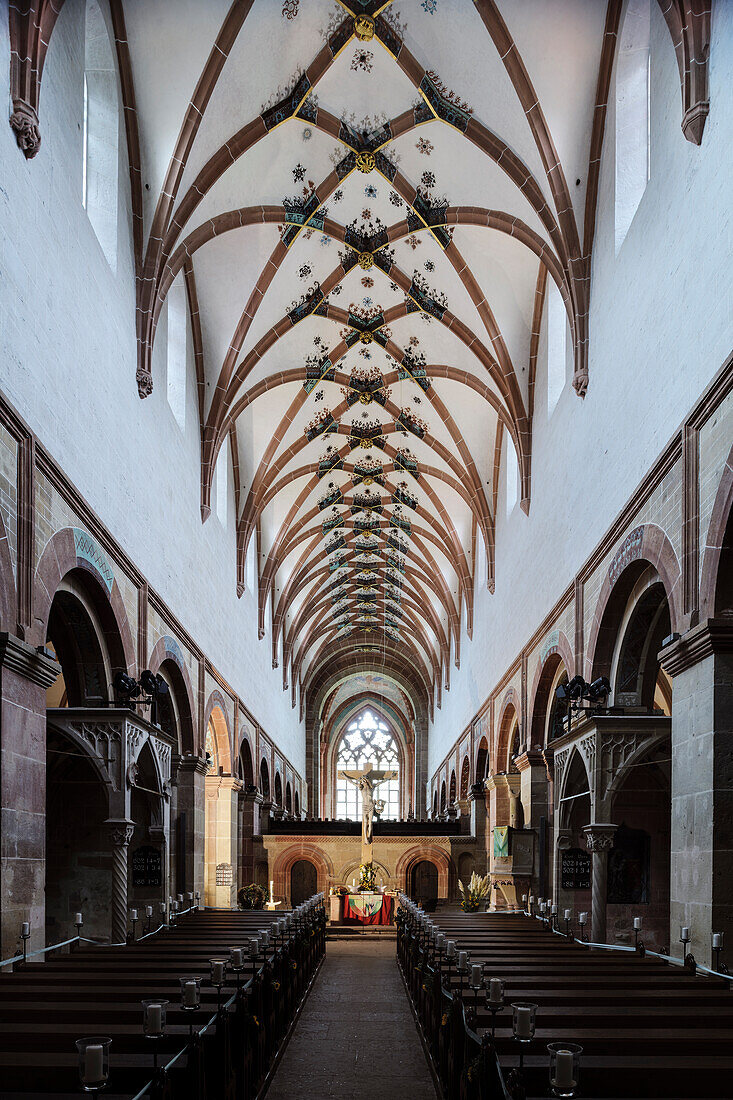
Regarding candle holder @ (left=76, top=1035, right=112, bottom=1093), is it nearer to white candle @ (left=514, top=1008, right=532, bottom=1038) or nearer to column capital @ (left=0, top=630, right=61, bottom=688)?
white candle @ (left=514, top=1008, right=532, bottom=1038)

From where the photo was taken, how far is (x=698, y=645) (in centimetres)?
936

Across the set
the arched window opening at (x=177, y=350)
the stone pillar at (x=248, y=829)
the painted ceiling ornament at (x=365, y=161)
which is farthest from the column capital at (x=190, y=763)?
the painted ceiling ornament at (x=365, y=161)

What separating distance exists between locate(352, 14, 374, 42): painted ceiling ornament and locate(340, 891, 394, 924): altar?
70.9 ft

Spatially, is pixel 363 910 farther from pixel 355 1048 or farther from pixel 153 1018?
pixel 153 1018

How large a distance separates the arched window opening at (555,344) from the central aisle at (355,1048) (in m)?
9.56

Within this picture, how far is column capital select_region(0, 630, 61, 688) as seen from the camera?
8988mm

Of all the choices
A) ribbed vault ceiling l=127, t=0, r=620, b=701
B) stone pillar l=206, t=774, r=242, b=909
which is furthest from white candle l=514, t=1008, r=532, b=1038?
stone pillar l=206, t=774, r=242, b=909

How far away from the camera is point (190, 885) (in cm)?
1844

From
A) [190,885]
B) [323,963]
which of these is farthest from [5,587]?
[323,963]

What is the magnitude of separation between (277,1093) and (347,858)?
978 inches

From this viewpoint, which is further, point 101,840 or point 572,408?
point 572,408

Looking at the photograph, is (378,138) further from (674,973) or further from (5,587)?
(674,973)

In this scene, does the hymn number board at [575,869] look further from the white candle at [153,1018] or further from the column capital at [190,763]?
the white candle at [153,1018]

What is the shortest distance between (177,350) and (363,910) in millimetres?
16992
